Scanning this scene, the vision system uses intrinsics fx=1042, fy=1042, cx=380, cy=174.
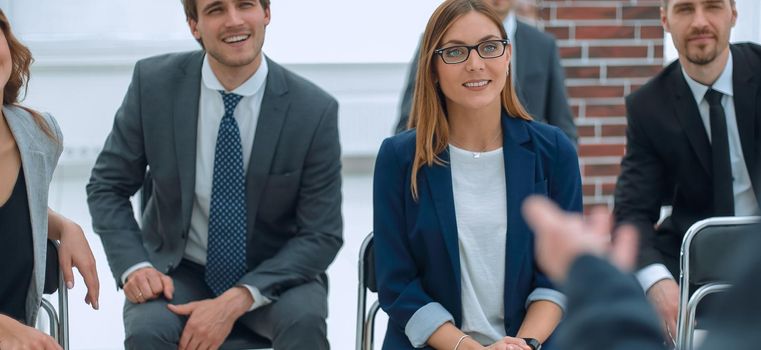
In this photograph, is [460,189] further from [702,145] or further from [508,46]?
[702,145]

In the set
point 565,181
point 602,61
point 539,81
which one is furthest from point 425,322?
point 602,61

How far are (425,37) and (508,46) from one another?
0.69ft

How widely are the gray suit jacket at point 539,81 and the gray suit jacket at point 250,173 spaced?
95 cm

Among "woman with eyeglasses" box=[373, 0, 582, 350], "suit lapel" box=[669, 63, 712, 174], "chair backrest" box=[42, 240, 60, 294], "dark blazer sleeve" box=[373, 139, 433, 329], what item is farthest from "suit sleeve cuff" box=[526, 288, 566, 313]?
"chair backrest" box=[42, 240, 60, 294]

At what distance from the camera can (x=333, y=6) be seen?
677 cm

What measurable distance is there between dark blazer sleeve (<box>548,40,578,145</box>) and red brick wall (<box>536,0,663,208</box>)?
4.95 feet

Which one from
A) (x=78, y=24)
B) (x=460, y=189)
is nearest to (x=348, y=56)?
(x=78, y=24)

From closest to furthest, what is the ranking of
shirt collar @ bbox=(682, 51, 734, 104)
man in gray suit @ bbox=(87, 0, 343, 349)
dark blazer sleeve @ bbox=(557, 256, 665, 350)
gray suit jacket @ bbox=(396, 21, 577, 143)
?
1. dark blazer sleeve @ bbox=(557, 256, 665, 350)
2. man in gray suit @ bbox=(87, 0, 343, 349)
3. shirt collar @ bbox=(682, 51, 734, 104)
4. gray suit jacket @ bbox=(396, 21, 577, 143)

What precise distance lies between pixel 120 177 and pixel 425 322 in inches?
43.0

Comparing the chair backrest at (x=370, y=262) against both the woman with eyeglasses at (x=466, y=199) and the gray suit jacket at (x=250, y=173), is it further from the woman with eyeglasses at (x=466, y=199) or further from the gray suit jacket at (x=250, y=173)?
the gray suit jacket at (x=250, y=173)

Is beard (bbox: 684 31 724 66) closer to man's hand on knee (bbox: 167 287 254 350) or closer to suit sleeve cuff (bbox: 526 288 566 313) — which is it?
suit sleeve cuff (bbox: 526 288 566 313)

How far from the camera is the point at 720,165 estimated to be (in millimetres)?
3100

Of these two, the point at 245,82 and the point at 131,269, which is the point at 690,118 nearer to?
the point at 245,82

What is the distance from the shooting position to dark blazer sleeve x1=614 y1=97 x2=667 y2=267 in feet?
10.5
